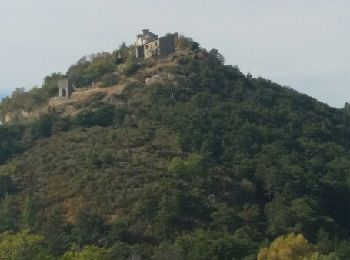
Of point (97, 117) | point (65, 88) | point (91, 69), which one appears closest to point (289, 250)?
point (97, 117)

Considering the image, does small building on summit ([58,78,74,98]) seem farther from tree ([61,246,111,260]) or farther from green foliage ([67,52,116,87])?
tree ([61,246,111,260])

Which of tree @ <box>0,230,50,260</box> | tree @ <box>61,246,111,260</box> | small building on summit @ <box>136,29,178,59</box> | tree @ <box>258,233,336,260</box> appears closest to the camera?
Result: tree @ <box>0,230,50,260</box>

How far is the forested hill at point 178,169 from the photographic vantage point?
6397cm

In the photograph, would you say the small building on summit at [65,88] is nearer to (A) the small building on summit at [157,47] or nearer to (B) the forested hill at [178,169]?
(B) the forested hill at [178,169]

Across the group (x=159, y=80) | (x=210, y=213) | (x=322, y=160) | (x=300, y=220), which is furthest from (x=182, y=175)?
(x=159, y=80)

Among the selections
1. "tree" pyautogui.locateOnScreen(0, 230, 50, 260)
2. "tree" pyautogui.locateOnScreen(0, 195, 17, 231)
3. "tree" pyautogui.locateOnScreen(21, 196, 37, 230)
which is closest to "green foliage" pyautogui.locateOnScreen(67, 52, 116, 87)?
"tree" pyautogui.locateOnScreen(0, 195, 17, 231)

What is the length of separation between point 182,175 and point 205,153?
6.70 metres

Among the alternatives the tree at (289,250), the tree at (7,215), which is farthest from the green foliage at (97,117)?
the tree at (289,250)

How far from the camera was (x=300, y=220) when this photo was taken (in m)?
68.6

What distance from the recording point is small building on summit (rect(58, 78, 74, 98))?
9981 centimetres

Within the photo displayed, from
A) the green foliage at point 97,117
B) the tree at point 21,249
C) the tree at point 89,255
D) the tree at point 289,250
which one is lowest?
the tree at point 289,250

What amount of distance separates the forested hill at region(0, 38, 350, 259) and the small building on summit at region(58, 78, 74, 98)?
2480mm

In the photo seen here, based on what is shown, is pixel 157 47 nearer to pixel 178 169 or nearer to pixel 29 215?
pixel 178 169

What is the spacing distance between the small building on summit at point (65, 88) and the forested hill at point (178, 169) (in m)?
2.48
